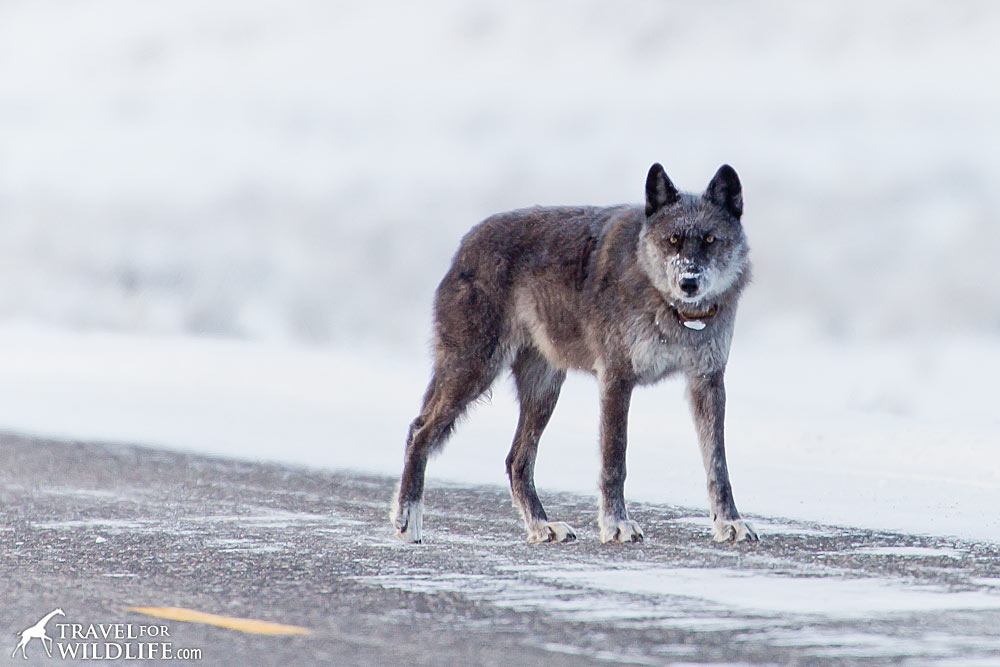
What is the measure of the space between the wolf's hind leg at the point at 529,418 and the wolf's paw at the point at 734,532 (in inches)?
34.5

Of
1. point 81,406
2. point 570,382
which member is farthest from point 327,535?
point 570,382

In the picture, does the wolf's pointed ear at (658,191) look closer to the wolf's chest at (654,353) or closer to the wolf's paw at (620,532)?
the wolf's chest at (654,353)

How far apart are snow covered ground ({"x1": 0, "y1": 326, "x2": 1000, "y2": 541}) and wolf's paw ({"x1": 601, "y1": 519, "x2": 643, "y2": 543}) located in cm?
147

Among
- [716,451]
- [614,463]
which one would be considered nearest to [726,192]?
[716,451]

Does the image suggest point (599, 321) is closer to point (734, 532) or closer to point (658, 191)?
point (658, 191)

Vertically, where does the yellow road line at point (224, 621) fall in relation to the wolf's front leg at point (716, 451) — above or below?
below

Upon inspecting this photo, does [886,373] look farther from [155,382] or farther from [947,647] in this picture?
[947,647]

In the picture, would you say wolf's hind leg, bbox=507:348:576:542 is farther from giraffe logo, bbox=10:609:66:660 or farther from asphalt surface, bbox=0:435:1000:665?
giraffe logo, bbox=10:609:66:660

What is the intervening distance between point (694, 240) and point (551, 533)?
1737 millimetres

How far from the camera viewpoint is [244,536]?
884 cm

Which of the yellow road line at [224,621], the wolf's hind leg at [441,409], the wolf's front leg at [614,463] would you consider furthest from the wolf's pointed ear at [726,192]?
the yellow road line at [224,621]

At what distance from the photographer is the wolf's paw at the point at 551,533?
28.6ft

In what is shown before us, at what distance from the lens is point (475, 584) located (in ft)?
23.7

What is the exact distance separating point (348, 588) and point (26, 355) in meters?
17.9
